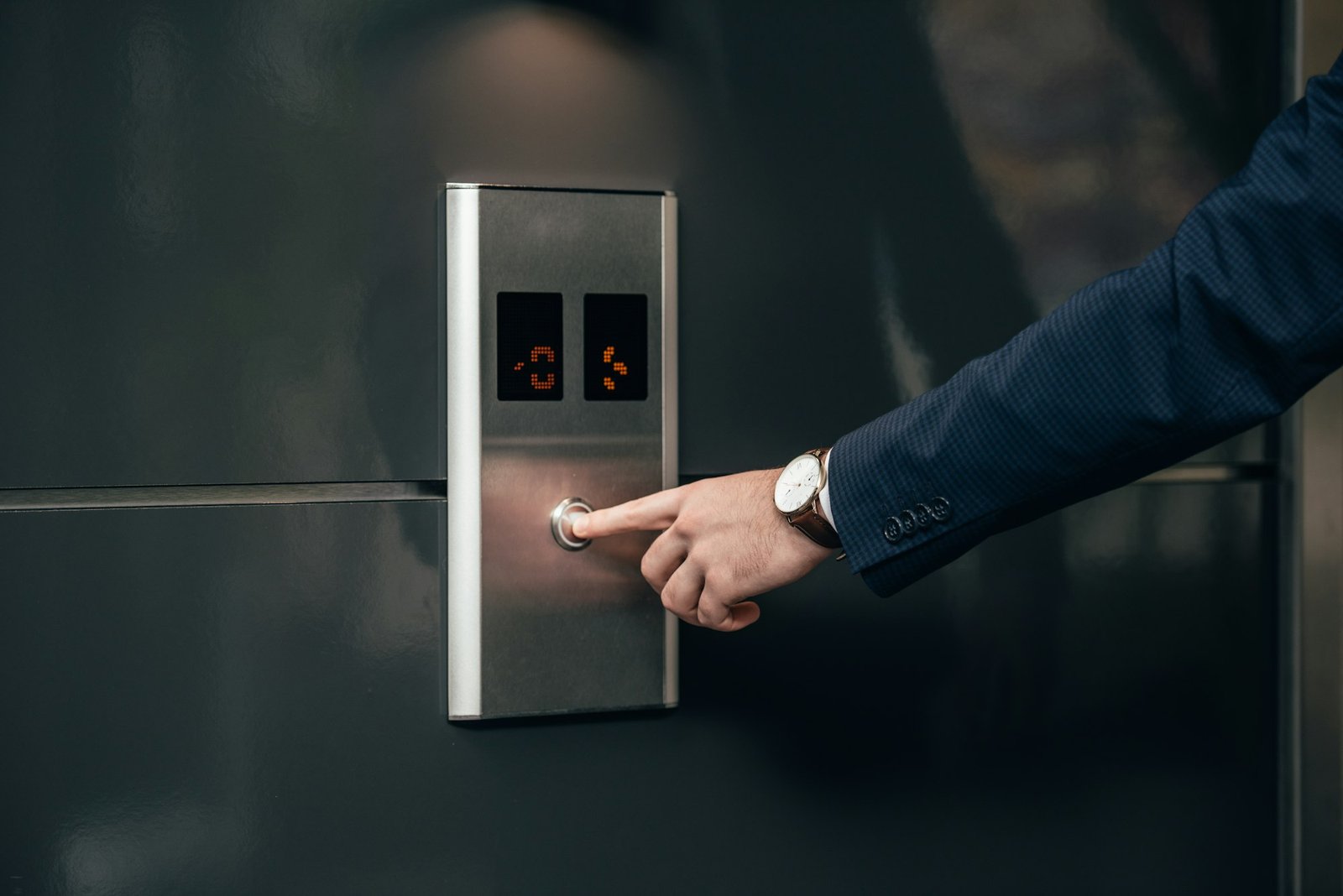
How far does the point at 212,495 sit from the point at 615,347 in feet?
1.21

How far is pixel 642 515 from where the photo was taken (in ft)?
3.27

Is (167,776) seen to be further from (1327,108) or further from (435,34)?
(1327,108)

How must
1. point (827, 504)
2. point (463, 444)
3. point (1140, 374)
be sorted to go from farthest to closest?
point (463, 444)
point (827, 504)
point (1140, 374)

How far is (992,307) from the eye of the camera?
1.20 meters

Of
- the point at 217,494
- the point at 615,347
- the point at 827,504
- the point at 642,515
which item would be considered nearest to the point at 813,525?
the point at 827,504

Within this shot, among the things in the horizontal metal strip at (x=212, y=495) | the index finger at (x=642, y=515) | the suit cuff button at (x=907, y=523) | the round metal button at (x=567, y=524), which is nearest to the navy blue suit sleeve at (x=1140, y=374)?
the suit cuff button at (x=907, y=523)

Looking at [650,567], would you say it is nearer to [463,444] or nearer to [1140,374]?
[463,444]

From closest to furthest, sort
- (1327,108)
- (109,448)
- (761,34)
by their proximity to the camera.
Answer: (1327,108) → (109,448) → (761,34)

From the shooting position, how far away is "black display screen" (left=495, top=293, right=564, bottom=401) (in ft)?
3.43

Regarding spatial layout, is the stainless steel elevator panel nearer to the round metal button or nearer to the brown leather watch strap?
the round metal button

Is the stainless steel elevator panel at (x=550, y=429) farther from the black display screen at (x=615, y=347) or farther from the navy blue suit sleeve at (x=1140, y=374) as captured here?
the navy blue suit sleeve at (x=1140, y=374)

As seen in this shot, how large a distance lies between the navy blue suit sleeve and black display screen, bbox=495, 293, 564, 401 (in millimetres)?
286

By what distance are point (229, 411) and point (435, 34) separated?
0.37 m

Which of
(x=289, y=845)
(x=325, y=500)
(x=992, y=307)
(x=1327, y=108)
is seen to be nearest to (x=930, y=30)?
(x=992, y=307)
